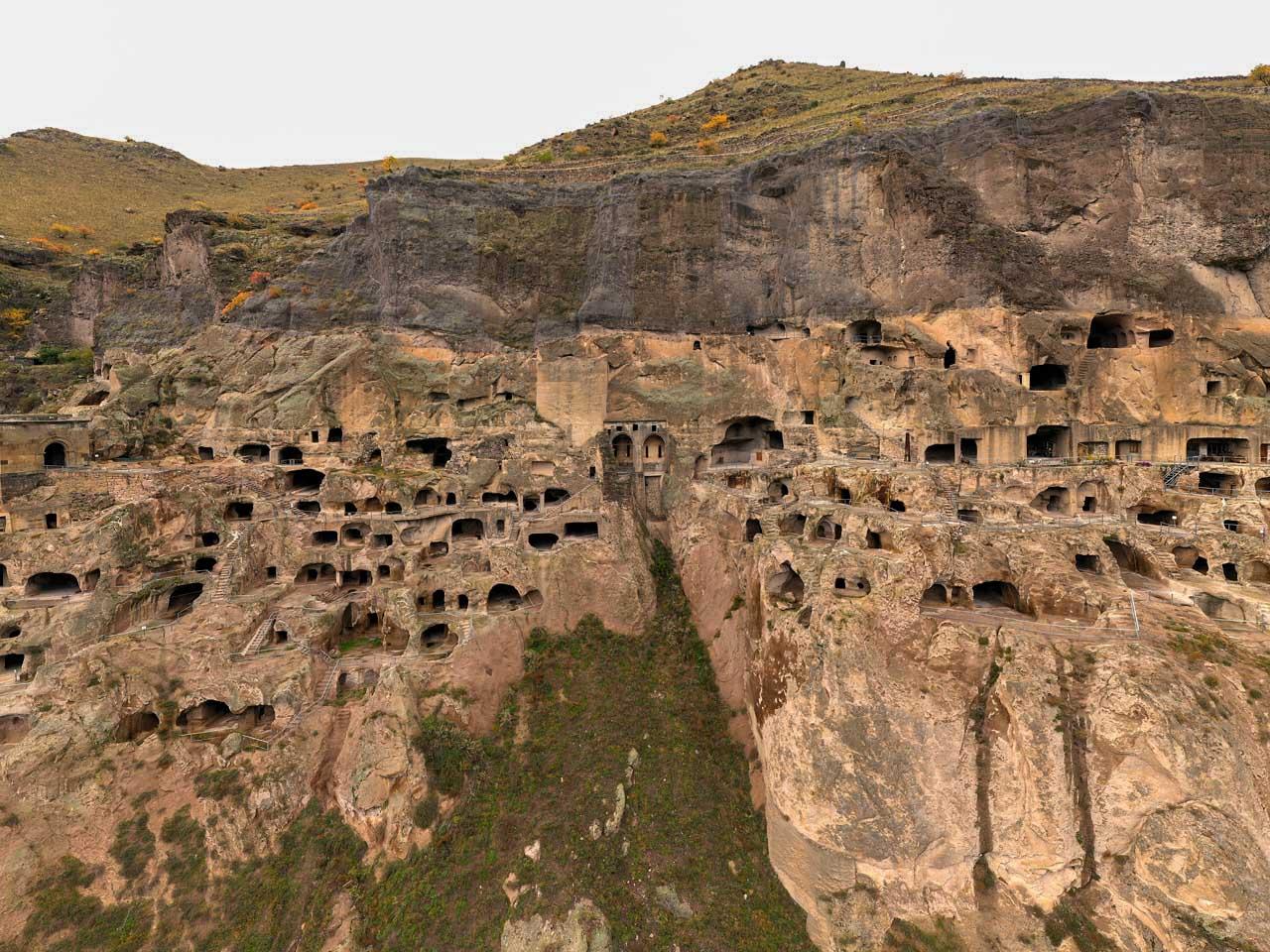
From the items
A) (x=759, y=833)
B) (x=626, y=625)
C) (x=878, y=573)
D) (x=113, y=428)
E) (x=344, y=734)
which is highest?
(x=113, y=428)

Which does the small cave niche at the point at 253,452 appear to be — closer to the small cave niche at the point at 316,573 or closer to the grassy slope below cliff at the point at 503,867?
the small cave niche at the point at 316,573

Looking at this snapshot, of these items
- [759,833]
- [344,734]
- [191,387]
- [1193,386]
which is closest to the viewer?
[759,833]

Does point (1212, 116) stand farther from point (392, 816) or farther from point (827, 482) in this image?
point (392, 816)

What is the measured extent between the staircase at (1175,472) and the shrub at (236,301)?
46620mm

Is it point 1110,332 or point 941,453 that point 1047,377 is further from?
point 941,453

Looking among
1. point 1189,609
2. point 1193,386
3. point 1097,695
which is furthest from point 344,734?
point 1193,386

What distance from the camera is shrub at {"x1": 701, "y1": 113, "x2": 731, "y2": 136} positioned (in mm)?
48881

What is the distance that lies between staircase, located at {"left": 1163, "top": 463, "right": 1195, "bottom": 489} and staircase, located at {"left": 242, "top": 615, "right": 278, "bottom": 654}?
3608 cm

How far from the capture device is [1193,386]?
2606cm

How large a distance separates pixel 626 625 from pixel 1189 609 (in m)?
18.3

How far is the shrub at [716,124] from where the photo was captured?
48.9 metres

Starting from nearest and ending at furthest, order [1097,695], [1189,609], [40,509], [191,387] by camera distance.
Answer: [1097,695] → [1189,609] → [40,509] → [191,387]

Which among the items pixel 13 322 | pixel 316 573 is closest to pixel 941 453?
pixel 316 573

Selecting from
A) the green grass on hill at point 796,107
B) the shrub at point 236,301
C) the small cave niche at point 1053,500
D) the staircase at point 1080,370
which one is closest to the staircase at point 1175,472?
the small cave niche at point 1053,500
